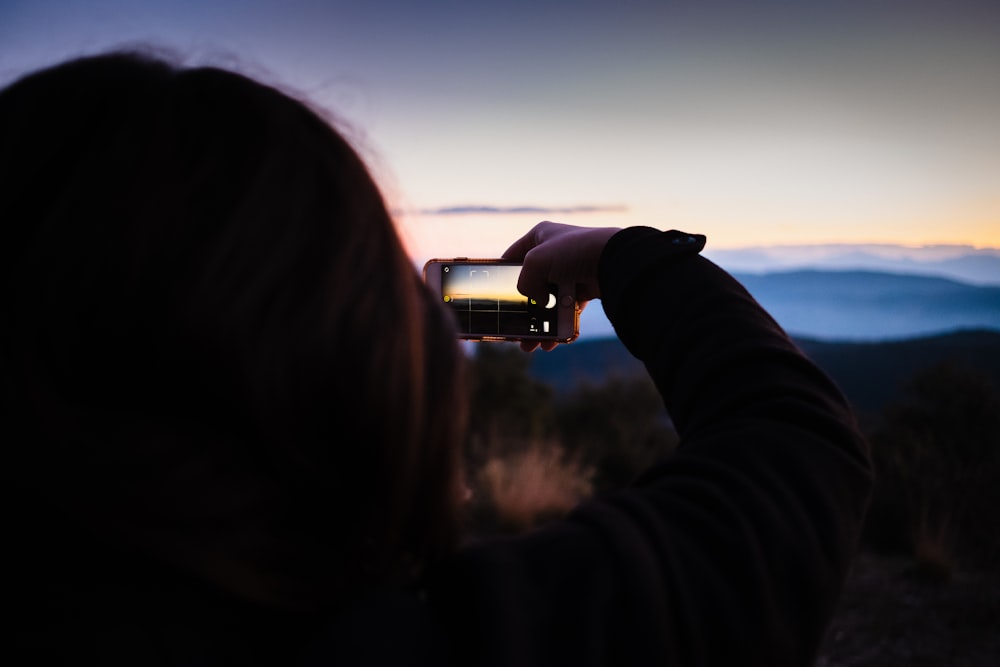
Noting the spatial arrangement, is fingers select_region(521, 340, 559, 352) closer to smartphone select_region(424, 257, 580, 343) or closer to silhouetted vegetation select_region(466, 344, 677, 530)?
smartphone select_region(424, 257, 580, 343)

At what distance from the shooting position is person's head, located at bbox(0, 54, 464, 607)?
441mm

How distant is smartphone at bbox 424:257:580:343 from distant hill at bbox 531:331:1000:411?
657 cm

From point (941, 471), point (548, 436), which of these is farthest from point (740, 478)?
point (548, 436)

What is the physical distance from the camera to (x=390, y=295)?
50 cm

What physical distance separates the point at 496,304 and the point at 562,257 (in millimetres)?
513

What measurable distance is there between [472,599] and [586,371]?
876 cm

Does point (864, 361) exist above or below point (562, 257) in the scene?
below

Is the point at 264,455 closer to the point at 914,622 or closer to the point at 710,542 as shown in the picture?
the point at 710,542

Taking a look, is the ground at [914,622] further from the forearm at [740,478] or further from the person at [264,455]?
the person at [264,455]

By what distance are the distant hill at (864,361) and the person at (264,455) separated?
7.47 metres

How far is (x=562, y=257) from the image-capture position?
1.11 m

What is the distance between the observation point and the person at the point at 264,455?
0.44m

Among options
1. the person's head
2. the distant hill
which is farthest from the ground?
the person's head

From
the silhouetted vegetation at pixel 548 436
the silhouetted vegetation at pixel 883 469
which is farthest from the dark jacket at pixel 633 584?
the silhouetted vegetation at pixel 548 436
